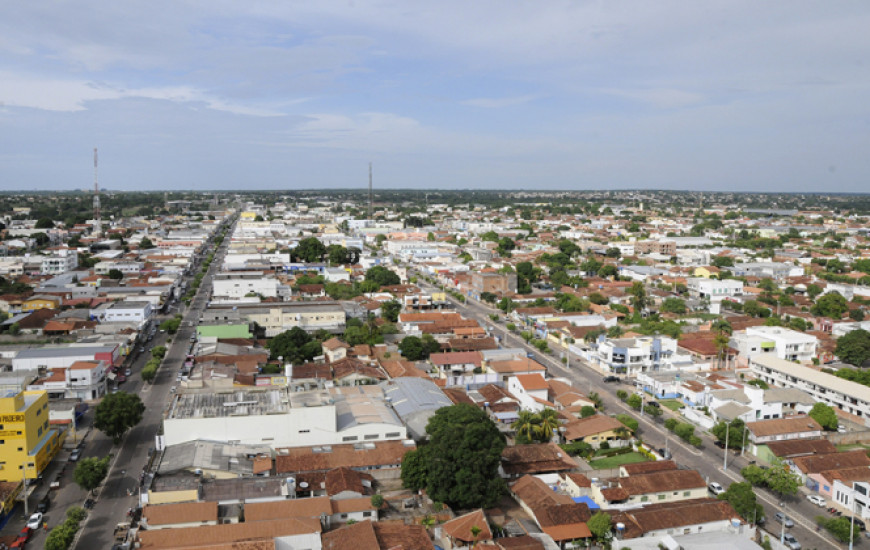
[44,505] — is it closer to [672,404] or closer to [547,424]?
[547,424]

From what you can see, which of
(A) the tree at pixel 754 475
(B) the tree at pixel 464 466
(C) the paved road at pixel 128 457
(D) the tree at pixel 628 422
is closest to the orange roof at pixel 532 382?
(D) the tree at pixel 628 422

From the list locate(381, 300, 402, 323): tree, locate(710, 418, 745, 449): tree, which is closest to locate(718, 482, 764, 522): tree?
locate(710, 418, 745, 449): tree

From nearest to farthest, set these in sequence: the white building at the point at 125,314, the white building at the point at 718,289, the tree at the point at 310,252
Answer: the white building at the point at 125,314 < the white building at the point at 718,289 < the tree at the point at 310,252

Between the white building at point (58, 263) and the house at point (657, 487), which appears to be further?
the white building at point (58, 263)

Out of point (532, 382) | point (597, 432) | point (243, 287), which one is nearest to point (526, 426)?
point (597, 432)

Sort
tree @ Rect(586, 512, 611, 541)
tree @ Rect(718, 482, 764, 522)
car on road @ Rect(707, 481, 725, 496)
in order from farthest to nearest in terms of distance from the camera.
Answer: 1. car on road @ Rect(707, 481, 725, 496)
2. tree @ Rect(718, 482, 764, 522)
3. tree @ Rect(586, 512, 611, 541)

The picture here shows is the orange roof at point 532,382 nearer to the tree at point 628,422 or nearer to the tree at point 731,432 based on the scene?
the tree at point 628,422

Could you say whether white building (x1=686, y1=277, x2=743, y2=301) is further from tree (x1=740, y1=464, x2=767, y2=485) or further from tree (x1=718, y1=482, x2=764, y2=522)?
tree (x1=718, y1=482, x2=764, y2=522)
